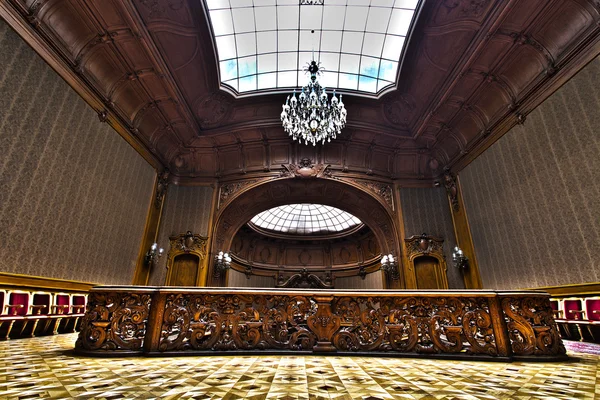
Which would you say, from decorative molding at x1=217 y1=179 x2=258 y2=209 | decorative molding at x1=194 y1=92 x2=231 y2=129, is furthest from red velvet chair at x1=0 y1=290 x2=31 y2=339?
decorative molding at x1=194 y1=92 x2=231 y2=129

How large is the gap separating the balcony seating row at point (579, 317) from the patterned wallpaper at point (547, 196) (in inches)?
16.2

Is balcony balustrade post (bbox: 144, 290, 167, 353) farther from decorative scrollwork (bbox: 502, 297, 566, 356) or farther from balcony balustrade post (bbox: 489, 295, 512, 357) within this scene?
decorative scrollwork (bbox: 502, 297, 566, 356)

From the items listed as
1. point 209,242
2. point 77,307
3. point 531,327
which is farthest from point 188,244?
point 531,327

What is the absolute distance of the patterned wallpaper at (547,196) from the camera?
508cm

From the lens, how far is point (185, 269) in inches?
368

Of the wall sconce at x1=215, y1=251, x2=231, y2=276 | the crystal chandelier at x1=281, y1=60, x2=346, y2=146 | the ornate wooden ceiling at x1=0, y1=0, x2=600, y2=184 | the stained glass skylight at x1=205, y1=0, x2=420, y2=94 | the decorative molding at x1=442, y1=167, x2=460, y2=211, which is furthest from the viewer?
the wall sconce at x1=215, y1=251, x2=231, y2=276

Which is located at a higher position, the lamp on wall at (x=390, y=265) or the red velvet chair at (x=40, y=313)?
the lamp on wall at (x=390, y=265)

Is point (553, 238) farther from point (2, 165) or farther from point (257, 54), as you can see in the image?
point (2, 165)

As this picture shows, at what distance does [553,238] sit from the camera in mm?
5754

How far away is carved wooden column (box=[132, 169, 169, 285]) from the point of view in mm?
8180

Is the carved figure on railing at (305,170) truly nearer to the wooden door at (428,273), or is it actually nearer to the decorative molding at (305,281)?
the wooden door at (428,273)

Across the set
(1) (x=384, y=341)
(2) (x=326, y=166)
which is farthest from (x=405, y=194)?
(1) (x=384, y=341)

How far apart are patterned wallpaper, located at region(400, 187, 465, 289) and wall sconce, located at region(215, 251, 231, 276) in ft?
22.3

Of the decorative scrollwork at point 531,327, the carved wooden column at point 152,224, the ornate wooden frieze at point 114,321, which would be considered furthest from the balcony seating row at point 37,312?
the decorative scrollwork at point 531,327
